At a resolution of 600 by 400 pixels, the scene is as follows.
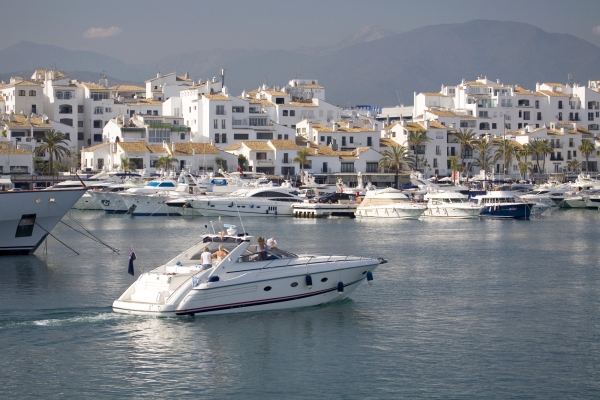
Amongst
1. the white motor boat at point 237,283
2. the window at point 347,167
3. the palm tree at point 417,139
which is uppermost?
the palm tree at point 417,139

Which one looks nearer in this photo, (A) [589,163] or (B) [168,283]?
(B) [168,283]

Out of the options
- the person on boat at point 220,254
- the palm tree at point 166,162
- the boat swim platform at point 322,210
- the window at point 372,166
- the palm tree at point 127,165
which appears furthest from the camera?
the window at point 372,166

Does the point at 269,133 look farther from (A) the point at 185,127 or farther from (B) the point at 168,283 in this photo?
(B) the point at 168,283

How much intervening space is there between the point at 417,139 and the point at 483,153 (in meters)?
9.17

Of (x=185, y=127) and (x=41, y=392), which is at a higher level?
(x=185, y=127)

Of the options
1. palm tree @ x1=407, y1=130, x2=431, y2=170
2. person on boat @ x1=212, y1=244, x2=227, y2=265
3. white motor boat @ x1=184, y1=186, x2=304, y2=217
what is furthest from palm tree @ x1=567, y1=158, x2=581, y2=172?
person on boat @ x1=212, y1=244, x2=227, y2=265

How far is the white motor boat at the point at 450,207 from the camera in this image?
274 ft

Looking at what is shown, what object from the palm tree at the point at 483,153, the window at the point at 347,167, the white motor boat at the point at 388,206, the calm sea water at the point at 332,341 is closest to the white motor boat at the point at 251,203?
the white motor boat at the point at 388,206

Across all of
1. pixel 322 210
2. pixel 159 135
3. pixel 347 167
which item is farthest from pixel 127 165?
pixel 322 210

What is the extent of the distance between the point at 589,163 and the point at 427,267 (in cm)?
9606

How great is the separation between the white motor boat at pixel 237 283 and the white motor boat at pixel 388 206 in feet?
164

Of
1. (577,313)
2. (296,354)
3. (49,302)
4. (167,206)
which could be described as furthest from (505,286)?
(167,206)

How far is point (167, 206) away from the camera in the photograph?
283 feet

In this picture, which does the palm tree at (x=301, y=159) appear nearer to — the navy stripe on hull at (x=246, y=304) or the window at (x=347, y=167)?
the window at (x=347, y=167)
